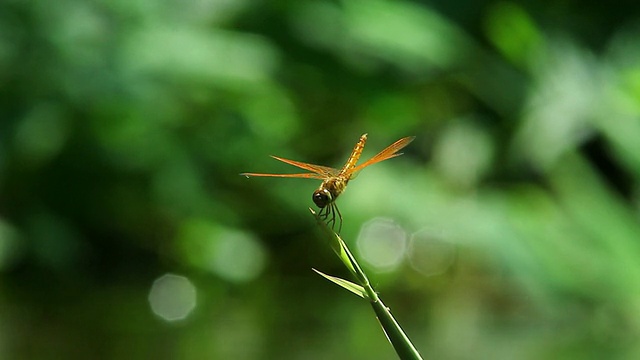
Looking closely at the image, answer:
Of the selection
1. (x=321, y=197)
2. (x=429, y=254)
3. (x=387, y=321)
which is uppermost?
(x=429, y=254)

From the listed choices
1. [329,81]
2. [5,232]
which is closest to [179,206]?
[5,232]

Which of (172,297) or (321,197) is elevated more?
(172,297)

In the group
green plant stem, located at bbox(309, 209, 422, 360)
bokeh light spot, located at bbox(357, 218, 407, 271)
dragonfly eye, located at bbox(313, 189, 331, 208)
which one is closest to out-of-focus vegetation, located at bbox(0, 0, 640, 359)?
bokeh light spot, located at bbox(357, 218, 407, 271)

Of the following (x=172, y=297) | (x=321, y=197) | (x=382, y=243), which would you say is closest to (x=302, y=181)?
(x=382, y=243)

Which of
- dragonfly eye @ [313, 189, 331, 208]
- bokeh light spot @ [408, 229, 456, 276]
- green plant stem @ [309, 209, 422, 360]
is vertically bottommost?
green plant stem @ [309, 209, 422, 360]

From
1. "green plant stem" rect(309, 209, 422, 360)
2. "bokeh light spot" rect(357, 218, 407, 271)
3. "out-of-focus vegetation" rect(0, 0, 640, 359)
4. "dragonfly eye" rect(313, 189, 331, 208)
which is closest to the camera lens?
"green plant stem" rect(309, 209, 422, 360)

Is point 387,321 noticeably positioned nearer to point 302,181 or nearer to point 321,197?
point 321,197

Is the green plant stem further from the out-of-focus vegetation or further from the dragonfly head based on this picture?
the out-of-focus vegetation
